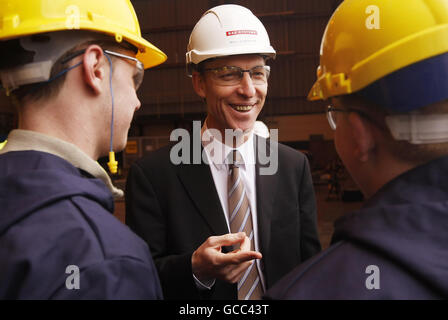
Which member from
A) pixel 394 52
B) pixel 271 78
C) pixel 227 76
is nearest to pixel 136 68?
pixel 227 76

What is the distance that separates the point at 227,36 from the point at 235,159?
74 cm

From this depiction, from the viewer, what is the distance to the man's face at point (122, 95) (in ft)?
4.35

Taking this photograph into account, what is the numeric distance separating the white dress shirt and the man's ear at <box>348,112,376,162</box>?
3.30 ft

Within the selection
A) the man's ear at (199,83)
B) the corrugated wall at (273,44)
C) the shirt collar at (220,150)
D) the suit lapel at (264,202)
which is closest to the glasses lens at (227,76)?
the man's ear at (199,83)

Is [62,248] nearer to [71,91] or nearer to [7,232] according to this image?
[7,232]

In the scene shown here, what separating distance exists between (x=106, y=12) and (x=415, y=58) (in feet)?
3.48

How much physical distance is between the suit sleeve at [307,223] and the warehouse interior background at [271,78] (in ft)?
55.5

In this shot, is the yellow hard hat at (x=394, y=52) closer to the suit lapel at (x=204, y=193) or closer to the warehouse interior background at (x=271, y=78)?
the suit lapel at (x=204, y=193)

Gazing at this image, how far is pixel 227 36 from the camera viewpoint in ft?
7.00

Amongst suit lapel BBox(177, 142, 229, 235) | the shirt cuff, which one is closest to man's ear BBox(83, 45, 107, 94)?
suit lapel BBox(177, 142, 229, 235)

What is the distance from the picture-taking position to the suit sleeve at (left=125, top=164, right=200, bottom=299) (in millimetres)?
1798

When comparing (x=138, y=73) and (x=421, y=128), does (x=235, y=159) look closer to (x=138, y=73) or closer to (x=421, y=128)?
(x=138, y=73)

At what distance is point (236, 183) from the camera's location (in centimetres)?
206
